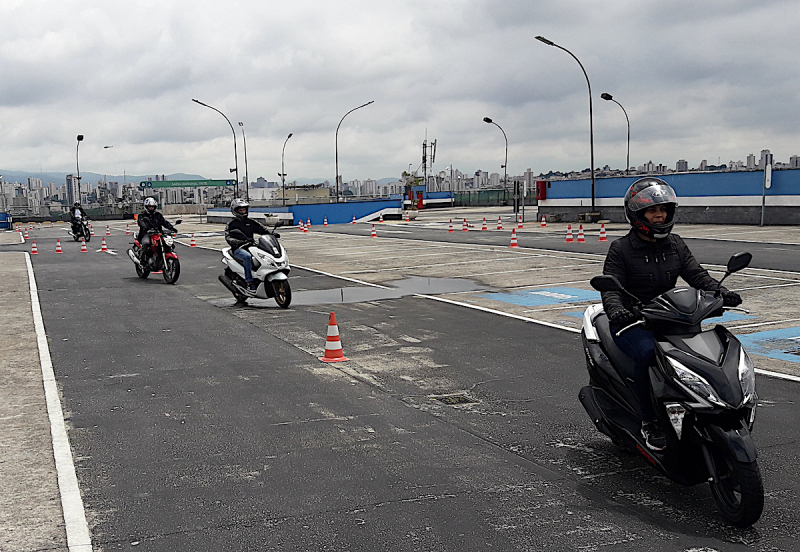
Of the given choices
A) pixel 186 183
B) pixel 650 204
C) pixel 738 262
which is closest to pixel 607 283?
pixel 650 204

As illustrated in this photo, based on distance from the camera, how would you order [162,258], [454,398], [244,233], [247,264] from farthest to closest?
[162,258], [244,233], [247,264], [454,398]

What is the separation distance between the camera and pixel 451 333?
35.7 feet

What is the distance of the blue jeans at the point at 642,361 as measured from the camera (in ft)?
15.7

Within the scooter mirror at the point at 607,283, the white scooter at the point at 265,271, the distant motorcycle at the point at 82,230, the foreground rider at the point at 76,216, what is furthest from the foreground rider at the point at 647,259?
the foreground rider at the point at 76,216

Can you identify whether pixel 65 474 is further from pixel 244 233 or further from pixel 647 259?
pixel 244 233

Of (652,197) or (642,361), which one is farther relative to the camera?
(652,197)

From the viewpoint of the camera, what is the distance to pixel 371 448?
19.4 feet

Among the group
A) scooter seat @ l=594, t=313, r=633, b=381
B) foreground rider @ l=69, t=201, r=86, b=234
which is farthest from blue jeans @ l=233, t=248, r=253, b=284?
foreground rider @ l=69, t=201, r=86, b=234

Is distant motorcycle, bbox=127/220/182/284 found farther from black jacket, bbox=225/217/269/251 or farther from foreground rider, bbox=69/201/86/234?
foreground rider, bbox=69/201/86/234

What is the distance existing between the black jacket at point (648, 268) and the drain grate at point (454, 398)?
7.74ft

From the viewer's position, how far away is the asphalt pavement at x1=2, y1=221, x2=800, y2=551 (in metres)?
4.40

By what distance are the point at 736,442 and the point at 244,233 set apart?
1172cm

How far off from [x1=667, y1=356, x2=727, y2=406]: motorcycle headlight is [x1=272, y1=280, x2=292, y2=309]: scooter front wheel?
9767mm

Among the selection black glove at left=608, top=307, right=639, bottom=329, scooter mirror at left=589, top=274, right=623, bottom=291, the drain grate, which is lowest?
the drain grate
